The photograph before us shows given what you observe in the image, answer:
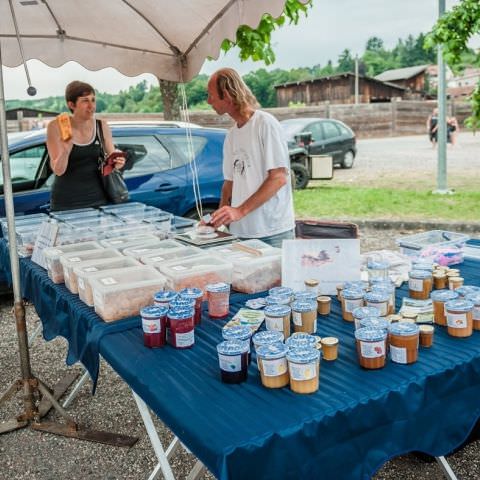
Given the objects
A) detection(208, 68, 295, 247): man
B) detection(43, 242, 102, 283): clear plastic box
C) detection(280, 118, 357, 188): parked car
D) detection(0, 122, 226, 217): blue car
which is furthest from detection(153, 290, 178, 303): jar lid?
detection(280, 118, 357, 188): parked car

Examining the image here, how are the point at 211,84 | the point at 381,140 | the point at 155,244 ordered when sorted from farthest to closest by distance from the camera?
the point at 381,140 → the point at 211,84 → the point at 155,244

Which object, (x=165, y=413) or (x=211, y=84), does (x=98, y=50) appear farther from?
(x=165, y=413)

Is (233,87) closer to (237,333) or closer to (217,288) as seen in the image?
(217,288)

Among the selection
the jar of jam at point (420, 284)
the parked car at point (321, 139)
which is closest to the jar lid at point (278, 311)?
the jar of jam at point (420, 284)

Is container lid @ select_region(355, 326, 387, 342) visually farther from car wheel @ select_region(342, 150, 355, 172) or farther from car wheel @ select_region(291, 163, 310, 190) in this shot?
car wheel @ select_region(342, 150, 355, 172)

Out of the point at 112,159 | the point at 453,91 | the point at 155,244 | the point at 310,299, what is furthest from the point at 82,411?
the point at 453,91

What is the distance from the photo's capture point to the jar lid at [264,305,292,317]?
169cm

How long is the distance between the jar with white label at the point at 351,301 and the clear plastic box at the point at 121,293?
67 centimetres

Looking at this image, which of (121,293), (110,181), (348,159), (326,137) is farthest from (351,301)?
(348,159)

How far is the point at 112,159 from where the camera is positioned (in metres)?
3.58

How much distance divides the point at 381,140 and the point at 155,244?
2383 cm

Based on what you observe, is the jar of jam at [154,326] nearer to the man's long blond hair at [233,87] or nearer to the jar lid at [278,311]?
the jar lid at [278,311]

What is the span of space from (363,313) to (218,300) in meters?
0.52

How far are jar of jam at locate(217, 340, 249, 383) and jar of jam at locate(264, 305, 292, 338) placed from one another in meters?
0.24
